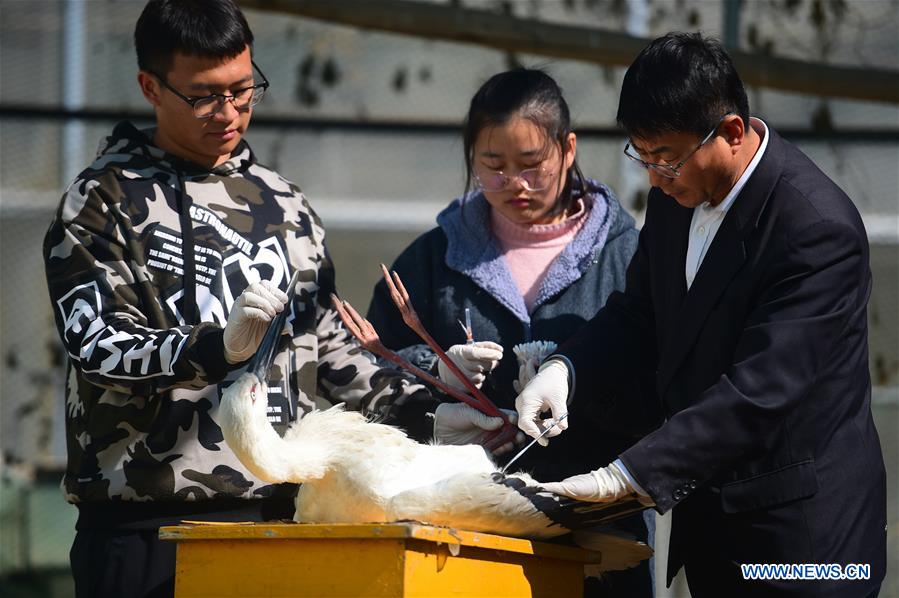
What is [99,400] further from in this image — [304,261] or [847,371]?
[847,371]

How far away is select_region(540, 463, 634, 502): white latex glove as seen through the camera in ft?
6.15

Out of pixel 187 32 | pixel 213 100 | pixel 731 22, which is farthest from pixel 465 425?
pixel 731 22

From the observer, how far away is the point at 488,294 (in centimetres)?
255

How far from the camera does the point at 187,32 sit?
238 cm

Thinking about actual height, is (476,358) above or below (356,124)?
below

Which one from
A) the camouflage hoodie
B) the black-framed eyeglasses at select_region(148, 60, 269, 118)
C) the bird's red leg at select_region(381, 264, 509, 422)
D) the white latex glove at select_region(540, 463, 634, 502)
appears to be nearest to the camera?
the white latex glove at select_region(540, 463, 634, 502)

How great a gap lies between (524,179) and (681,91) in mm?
567

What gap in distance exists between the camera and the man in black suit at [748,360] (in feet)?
6.24

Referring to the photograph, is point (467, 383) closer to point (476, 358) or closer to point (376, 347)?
point (476, 358)

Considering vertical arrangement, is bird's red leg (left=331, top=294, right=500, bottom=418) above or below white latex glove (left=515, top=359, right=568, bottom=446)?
above

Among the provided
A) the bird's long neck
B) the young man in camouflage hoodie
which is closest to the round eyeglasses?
the young man in camouflage hoodie

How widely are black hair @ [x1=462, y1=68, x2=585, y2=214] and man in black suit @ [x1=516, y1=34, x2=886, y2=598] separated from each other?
43 centimetres

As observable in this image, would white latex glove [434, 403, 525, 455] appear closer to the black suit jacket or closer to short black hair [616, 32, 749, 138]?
the black suit jacket

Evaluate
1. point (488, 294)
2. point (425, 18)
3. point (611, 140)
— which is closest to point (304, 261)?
point (488, 294)
